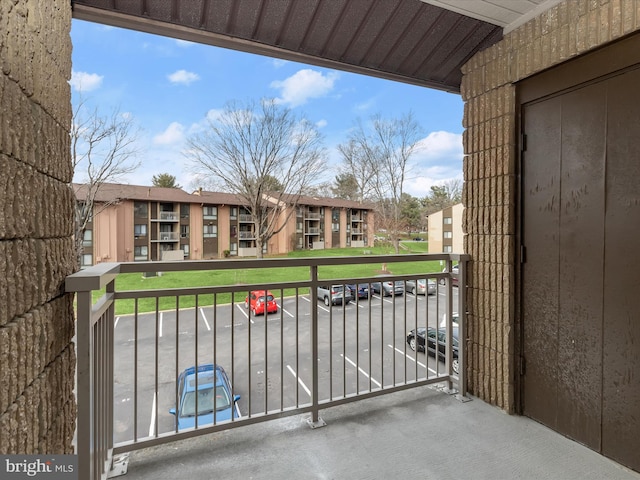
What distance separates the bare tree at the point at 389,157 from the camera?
21.7 ft

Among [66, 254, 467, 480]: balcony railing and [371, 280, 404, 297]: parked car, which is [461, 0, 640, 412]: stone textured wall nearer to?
[66, 254, 467, 480]: balcony railing

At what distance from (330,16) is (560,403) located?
2.81 metres

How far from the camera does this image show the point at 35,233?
86cm

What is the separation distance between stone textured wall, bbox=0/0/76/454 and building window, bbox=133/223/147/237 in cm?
351

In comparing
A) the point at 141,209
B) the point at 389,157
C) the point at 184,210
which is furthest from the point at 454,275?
the point at 389,157

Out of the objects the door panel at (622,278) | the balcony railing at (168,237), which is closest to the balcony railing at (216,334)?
the door panel at (622,278)

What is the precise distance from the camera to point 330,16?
202 cm

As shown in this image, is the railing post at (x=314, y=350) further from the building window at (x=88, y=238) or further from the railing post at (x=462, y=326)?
the building window at (x=88, y=238)

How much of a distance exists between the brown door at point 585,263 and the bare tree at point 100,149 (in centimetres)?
440

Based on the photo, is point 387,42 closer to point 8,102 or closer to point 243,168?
point 8,102

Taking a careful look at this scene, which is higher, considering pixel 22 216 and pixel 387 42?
pixel 387 42

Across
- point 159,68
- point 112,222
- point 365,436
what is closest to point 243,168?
point 159,68

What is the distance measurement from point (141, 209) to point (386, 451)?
4986mm

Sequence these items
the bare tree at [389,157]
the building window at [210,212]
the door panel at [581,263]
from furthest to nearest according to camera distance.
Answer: the bare tree at [389,157] → the building window at [210,212] → the door panel at [581,263]
